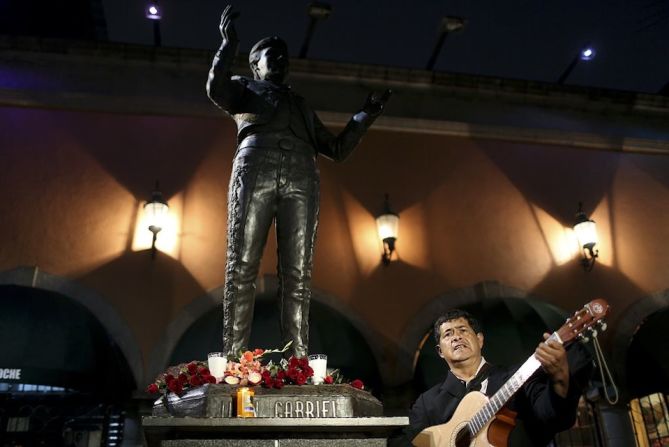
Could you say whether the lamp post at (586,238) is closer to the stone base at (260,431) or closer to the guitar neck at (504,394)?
the guitar neck at (504,394)

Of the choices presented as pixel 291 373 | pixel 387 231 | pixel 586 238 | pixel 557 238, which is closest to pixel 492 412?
pixel 291 373

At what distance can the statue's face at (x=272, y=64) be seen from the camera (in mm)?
3928

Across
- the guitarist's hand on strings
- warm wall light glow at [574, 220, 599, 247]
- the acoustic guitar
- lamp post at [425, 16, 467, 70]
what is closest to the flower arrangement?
the acoustic guitar

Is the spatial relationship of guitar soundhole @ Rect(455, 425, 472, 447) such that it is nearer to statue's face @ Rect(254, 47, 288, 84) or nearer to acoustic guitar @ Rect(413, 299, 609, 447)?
acoustic guitar @ Rect(413, 299, 609, 447)

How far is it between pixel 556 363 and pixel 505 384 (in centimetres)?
30

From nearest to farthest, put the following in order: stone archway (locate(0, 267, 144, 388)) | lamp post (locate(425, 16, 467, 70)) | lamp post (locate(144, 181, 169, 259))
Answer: stone archway (locate(0, 267, 144, 388)), lamp post (locate(144, 181, 169, 259)), lamp post (locate(425, 16, 467, 70))

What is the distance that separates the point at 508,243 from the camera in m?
9.03

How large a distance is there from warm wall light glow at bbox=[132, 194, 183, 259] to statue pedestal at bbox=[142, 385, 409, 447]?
17.3 ft

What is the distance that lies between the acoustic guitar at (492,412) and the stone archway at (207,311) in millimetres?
4572

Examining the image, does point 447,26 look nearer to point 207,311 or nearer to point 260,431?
point 207,311

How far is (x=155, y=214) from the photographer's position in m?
7.74

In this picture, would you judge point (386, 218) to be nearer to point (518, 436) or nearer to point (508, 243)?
point (508, 243)

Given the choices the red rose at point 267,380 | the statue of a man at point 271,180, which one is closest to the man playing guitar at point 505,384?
the statue of a man at point 271,180

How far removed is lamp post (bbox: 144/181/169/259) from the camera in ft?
25.3
